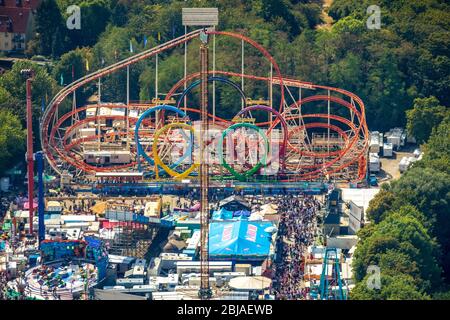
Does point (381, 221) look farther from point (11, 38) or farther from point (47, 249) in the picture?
point (11, 38)

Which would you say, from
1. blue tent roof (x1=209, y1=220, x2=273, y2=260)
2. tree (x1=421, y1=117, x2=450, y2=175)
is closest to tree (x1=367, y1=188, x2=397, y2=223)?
blue tent roof (x1=209, y1=220, x2=273, y2=260)

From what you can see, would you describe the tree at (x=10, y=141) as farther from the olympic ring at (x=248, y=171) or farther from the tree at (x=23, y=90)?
the olympic ring at (x=248, y=171)

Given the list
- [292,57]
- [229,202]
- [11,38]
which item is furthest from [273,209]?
[11,38]

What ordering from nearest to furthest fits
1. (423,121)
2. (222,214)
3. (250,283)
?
(250,283) < (222,214) < (423,121)

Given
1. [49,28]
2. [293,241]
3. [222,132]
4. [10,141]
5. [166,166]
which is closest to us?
[293,241]

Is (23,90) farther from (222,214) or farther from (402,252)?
(402,252)

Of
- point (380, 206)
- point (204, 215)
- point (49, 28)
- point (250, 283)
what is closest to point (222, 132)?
point (380, 206)

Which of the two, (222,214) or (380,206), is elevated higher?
(380,206)
